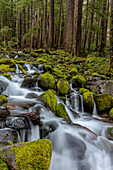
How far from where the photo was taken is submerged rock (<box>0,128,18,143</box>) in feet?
10.9

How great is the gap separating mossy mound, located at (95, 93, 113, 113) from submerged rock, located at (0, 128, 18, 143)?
4.29 metres

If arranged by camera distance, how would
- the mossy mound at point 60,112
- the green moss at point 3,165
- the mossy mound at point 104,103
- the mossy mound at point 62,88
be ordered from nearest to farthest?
the green moss at point 3,165 → the mossy mound at point 60,112 → the mossy mound at point 104,103 → the mossy mound at point 62,88

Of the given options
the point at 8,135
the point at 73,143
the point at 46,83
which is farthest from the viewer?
the point at 46,83

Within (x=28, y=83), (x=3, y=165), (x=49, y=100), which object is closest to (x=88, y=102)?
(x=49, y=100)

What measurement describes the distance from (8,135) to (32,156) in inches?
47.0

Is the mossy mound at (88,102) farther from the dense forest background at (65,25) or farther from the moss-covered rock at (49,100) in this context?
the dense forest background at (65,25)

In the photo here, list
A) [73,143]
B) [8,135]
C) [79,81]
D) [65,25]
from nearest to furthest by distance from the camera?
[8,135], [73,143], [79,81], [65,25]

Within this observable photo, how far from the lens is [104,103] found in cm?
664

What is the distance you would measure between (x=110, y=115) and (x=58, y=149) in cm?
310

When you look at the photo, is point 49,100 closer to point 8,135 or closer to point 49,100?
point 49,100

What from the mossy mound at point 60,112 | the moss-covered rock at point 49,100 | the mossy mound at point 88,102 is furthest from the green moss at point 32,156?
the mossy mound at point 88,102

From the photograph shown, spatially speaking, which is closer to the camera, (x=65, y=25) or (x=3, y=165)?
(x=3, y=165)

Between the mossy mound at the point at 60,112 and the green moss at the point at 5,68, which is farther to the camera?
the green moss at the point at 5,68

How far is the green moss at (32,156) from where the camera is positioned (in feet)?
8.05
